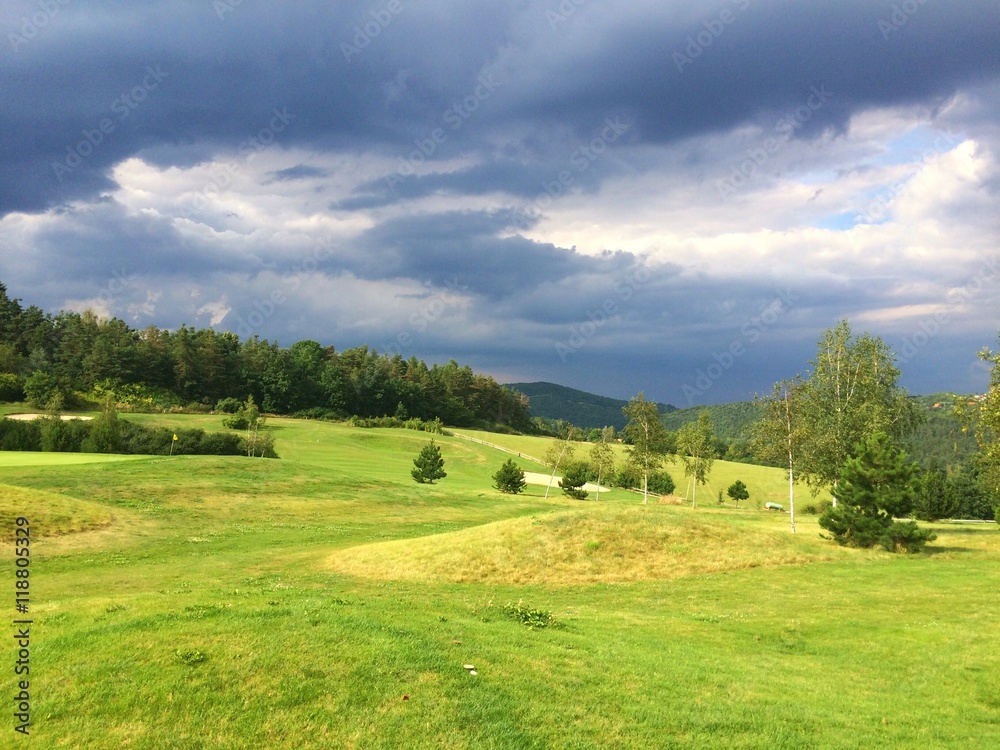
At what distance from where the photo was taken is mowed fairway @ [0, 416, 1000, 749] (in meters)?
8.28

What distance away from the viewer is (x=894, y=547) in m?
32.8

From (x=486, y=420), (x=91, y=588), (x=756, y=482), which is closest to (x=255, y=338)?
(x=486, y=420)

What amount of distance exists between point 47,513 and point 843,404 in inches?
2074

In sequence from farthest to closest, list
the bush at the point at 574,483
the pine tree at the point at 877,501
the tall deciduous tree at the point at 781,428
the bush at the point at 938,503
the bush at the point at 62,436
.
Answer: the bush at the point at 574,483, the bush at the point at 938,503, the bush at the point at 62,436, the tall deciduous tree at the point at 781,428, the pine tree at the point at 877,501

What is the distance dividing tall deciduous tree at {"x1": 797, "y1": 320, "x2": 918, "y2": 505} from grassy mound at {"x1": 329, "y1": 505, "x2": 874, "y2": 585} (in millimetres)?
14469

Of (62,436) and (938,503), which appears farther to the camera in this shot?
(938,503)

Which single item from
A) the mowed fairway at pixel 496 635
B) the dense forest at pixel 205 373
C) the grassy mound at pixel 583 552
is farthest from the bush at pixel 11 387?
the grassy mound at pixel 583 552

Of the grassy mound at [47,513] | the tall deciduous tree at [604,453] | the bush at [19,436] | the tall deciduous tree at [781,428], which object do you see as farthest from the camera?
the tall deciduous tree at [604,453]

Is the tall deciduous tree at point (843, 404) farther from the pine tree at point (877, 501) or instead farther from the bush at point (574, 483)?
the bush at point (574, 483)

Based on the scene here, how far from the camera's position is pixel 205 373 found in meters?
124

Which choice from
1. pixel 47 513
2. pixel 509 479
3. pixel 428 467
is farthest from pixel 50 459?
pixel 509 479

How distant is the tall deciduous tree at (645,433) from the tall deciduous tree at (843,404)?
604 inches

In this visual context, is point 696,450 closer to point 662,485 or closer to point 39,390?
point 662,485

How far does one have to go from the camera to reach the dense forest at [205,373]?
107 m
